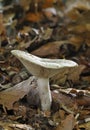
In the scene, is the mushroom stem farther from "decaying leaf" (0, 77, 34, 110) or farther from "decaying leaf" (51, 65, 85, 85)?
"decaying leaf" (51, 65, 85, 85)

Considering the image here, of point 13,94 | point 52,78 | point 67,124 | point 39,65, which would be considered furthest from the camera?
point 52,78

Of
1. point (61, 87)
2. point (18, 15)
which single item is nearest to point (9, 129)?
point (61, 87)

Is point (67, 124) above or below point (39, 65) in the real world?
below

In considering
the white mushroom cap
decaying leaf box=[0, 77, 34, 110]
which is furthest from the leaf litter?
the white mushroom cap

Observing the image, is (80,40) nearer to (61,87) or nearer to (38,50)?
(38,50)

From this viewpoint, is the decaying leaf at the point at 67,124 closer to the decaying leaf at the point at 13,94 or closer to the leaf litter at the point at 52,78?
the leaf litter at the point at 52,78

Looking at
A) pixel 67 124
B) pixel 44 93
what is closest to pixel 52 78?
pixel 44 93

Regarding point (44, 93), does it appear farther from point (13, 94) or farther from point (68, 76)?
point (68, 76)

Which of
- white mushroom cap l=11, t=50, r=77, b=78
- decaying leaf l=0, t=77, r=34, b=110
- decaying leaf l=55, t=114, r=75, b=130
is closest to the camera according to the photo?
white mushroom cap l=11, t=50, r=77, b=78
